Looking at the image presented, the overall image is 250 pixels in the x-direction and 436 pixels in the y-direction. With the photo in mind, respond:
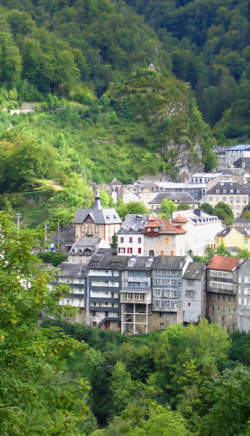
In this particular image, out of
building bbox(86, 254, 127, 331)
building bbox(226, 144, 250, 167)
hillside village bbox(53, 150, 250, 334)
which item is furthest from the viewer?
building bbox(226, 144, 250, 167)

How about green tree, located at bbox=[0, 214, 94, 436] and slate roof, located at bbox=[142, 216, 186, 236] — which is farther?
slate roof, located at bbox=[142, 216, 186, 236]

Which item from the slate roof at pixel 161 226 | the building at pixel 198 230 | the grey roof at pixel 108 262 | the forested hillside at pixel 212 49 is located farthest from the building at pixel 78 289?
the forested hillside at pixel 212 49

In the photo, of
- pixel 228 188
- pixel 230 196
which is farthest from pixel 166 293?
pixel 228 188

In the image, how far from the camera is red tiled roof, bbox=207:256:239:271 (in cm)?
6149

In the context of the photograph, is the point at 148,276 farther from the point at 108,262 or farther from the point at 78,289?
the point at 78,289

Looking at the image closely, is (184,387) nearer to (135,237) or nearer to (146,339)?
(146,339)

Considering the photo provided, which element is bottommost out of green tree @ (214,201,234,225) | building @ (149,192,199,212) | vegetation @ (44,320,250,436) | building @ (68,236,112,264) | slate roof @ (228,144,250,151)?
vegetation @ (44,320,250,436)

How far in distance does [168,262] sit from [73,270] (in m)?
6.89

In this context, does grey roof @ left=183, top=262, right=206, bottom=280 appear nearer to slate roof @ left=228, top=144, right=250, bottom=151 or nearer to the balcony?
the balcony

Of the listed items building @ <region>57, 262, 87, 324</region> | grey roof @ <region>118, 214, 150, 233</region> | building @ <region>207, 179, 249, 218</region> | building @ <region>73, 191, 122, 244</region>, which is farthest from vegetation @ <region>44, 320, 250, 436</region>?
building @ <region>207, 179, 249, 218</region>

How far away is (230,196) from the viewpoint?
93.2m

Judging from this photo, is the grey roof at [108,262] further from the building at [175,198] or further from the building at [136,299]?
the building at [175,198]

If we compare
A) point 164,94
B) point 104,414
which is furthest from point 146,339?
point 164,94

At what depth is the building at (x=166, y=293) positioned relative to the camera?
61719 mm
